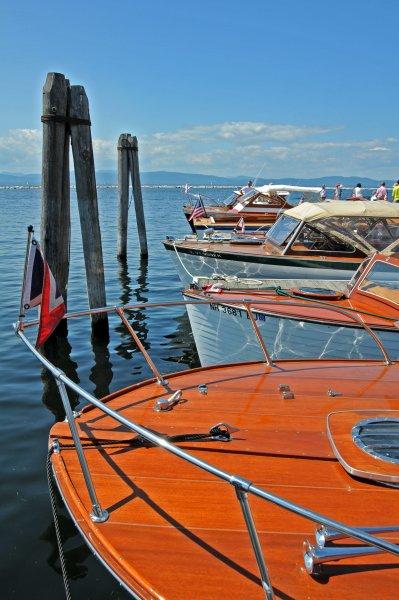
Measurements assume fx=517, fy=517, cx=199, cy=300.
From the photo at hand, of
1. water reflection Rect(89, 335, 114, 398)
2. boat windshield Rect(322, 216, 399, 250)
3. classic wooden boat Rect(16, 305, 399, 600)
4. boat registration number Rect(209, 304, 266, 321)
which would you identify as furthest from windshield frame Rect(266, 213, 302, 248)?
classic wooden boat Rect(16, 305, 399, 600)

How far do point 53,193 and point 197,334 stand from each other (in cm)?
327

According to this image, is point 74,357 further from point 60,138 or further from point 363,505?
point 363,505

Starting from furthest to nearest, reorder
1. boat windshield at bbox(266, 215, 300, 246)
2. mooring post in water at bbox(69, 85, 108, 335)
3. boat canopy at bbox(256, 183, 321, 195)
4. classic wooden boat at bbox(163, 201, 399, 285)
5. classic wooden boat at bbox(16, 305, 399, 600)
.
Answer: boat canopy at bbox(256, 183, 321, 195), boat windshield at bbox(266, 215, 300, 246), classic wooden boat at bbox(163, 201, 399, 285), mooring post in water at bbox(69, 85, 108, 335), classic wooden boat at bbox(16, 305, 399, 600)

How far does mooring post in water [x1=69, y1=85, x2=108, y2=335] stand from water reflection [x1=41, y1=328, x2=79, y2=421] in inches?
36.2

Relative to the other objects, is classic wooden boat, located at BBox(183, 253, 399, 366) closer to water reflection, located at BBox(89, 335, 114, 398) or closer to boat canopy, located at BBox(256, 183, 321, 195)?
water reflection, located at BBox(89, 335, 114, 398)

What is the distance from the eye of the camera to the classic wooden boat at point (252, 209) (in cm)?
1870

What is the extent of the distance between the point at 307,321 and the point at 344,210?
469 cm

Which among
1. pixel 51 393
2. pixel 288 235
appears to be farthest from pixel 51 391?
pixel 288 235

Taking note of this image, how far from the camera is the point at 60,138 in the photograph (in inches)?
338

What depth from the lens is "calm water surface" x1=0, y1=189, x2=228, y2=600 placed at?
13.6ft

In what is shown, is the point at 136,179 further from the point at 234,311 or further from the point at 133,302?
the point at 234,311

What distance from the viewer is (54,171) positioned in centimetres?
→ 845

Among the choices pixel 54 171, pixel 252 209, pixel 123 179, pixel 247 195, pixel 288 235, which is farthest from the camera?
pixel 247 195

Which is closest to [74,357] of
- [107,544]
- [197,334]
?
[197,334]
